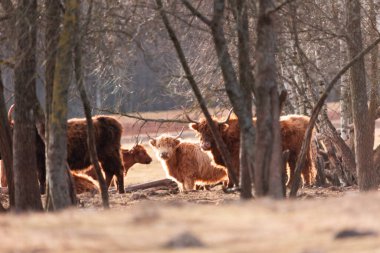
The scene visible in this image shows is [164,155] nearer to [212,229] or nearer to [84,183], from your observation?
[84,183]

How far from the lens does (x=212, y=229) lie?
26.3 ft

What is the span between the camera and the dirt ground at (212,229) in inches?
286

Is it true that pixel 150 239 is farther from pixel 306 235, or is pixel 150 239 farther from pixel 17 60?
pixel 17 60

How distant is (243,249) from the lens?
7199 millimetres

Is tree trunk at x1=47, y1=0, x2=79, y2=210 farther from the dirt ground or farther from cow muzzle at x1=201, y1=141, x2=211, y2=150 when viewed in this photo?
cow muzzle at x1=201, y1=141, x2=211, y2=150

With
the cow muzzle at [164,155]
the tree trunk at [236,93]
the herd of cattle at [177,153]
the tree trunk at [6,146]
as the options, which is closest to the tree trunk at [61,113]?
the tree trunk at [236,93]

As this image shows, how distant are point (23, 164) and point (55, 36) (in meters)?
2.62

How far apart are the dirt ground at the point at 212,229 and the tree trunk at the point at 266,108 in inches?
74.2

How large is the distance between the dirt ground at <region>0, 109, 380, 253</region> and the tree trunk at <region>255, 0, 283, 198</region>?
6.18 ft

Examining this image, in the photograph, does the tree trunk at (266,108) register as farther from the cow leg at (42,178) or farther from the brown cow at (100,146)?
the brown cow at (100,146)

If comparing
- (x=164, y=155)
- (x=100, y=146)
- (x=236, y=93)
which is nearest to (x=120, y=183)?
(x=100, y=146)

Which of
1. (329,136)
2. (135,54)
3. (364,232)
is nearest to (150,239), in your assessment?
(364,232)

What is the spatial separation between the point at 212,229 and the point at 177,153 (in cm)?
1711

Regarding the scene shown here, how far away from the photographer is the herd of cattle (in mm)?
22134
